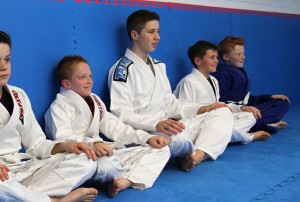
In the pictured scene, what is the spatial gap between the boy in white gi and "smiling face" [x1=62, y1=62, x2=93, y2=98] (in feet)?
1.11

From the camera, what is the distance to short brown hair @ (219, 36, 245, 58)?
4641 millimetres

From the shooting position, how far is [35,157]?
8.66 feet

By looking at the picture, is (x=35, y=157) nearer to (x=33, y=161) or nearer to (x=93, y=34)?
(x=33, y=161)

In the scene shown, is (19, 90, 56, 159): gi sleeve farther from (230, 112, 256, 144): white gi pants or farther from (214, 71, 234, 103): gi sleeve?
(214, 71, 234, 103): gi sleeve

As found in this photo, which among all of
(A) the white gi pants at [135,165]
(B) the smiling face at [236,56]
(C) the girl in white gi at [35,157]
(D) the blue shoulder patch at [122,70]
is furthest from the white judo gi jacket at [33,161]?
(B) the smiling face at [236,56]

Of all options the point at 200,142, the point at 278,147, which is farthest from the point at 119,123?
the point at 278,147

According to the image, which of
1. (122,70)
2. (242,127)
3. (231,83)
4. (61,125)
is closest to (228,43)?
(231,83)

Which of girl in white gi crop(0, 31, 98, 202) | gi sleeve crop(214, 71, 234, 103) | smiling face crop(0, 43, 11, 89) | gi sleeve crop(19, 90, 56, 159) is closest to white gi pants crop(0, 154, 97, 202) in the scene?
girl in white gi crop(0, 31, 98, 202)

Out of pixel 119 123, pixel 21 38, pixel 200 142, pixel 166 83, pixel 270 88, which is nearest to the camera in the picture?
pixel 21 38

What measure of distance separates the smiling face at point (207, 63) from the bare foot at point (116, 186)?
1761 mm

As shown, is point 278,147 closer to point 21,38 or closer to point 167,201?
point 167,201

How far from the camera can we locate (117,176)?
276 cm

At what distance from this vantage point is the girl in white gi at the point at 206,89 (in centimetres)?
405

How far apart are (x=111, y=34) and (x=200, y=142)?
1054 millimetres
